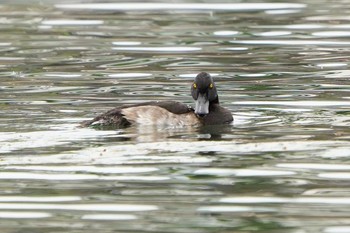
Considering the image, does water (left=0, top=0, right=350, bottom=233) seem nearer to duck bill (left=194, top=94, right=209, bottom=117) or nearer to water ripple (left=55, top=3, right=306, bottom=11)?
duck bill (left=194, top=94, right=209, bottom=117)

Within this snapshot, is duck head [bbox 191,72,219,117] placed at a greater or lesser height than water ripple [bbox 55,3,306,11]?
lesser

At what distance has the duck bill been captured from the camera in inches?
604

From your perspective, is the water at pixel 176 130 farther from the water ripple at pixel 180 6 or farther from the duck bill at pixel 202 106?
the water ripple at pixel 180 6

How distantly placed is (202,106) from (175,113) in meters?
0.39

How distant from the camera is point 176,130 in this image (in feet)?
48.6

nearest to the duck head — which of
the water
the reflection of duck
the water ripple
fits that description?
the reflection of duck

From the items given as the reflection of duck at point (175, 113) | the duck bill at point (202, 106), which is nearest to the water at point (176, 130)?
the reflection of duck at point (175, 113)

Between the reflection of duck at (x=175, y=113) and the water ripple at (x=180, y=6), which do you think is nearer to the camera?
the reflection of duck at (x=175, y=113)

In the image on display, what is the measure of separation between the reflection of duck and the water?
0.24 meters

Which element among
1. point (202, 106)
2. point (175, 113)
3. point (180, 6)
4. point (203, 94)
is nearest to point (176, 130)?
point (175, 113)

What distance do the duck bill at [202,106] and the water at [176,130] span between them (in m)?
0.36

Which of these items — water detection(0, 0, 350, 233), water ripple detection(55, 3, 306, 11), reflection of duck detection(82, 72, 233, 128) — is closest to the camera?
water detection(0, 0, 350, 233)

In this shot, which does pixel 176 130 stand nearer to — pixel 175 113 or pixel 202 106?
pixel 175 113

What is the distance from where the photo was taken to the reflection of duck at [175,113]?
48.9ft
